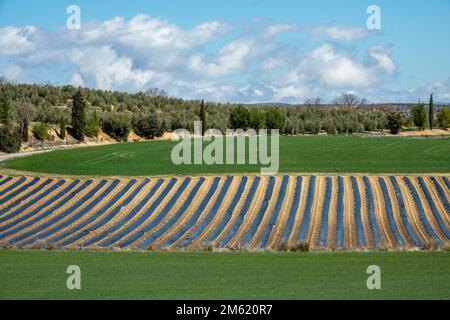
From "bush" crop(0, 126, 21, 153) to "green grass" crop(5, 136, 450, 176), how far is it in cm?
622

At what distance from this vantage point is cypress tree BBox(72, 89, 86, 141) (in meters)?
60.8

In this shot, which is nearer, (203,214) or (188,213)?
(203,214)

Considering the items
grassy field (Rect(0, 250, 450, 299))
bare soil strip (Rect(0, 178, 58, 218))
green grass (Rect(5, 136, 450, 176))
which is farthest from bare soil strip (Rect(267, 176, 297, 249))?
bare soil strip (Rect(0, 178, 58, 218))

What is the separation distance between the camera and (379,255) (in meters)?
15.7

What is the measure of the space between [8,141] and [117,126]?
59.6 ft

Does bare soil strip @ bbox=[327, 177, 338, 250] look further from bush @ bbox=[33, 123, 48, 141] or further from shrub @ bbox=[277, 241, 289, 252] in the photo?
bush @ bbox=[33, 123, 48, 141]

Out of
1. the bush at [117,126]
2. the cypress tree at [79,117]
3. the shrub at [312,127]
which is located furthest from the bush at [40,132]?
the shrub at [312,127]

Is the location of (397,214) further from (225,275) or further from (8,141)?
(8,141)

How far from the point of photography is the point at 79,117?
62.1m

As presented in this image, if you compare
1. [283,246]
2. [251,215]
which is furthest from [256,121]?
[283,246]

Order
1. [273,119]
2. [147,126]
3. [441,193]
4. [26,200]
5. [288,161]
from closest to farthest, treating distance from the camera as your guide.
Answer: [441,193], [26,200], [288,161], [147,126], [273,119]

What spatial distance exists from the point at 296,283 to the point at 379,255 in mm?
4756

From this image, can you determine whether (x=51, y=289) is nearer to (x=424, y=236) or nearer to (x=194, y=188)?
(x=424, y=236)
